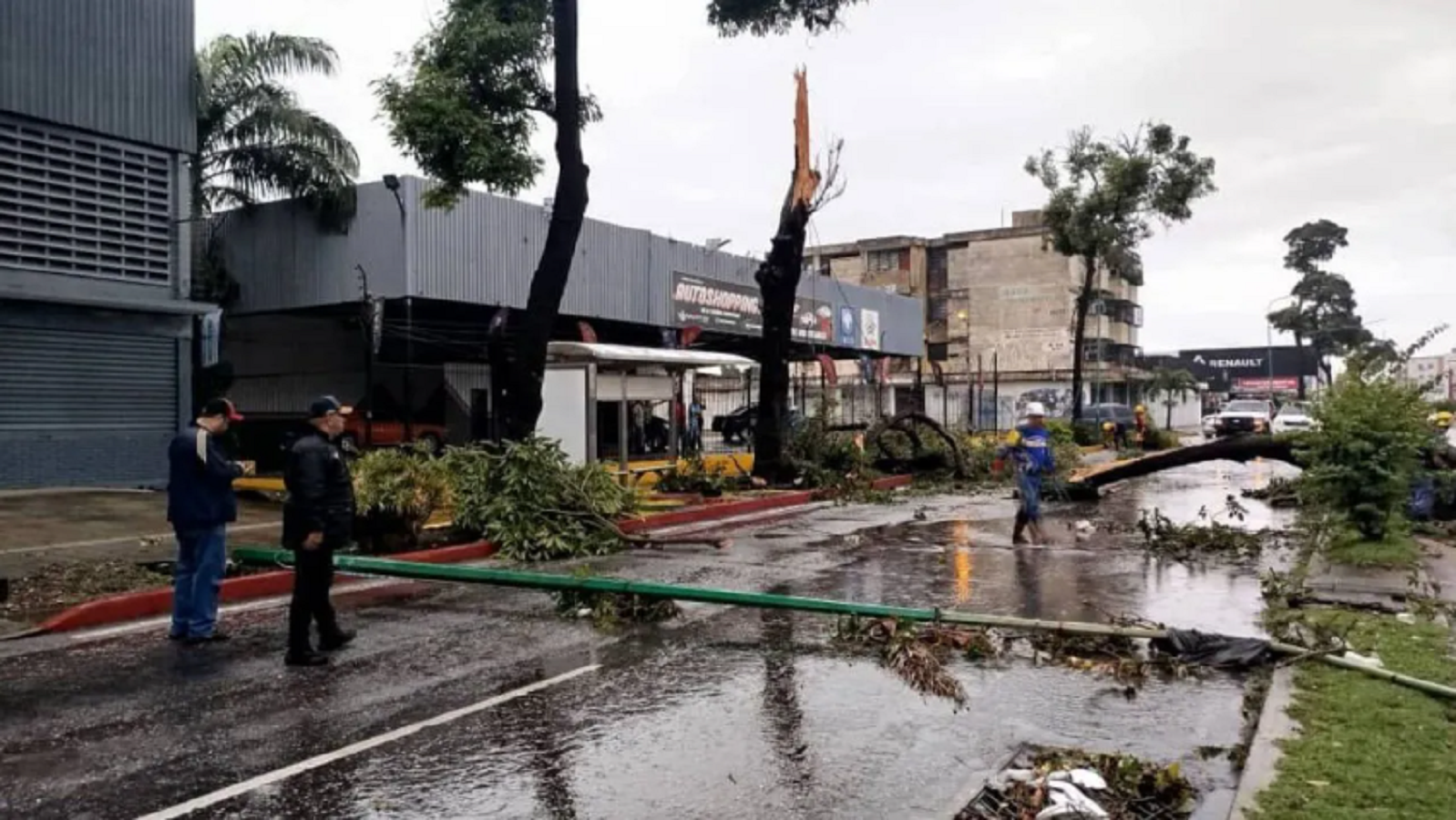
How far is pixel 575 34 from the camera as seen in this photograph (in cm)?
1564

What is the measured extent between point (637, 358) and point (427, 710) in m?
12.8

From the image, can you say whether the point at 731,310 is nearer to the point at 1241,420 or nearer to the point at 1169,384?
the point at 1241,420

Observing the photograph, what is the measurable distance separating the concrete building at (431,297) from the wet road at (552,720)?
40.1 feet

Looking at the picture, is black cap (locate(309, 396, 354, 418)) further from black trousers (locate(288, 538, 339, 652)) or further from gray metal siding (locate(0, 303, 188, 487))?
gray metal siding (locate(0, 303, 188, 487))

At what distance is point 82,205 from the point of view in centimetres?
1795

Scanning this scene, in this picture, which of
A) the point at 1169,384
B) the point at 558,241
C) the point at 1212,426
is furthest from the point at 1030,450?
the point at 1169,384

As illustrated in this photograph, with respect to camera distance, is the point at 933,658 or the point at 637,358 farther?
the point at 637,358

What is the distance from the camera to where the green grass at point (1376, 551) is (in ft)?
36.8

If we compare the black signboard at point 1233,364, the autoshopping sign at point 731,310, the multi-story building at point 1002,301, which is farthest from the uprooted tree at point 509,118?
the black signboard at point 1233,364

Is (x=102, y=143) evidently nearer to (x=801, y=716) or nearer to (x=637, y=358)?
(x=637, y=358)

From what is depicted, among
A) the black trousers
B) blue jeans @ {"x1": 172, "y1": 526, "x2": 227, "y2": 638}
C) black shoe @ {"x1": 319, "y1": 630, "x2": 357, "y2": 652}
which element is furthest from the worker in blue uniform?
blue jeans @ {"x1": 172, "y1": 526, "x2": 227, "y2": 638}

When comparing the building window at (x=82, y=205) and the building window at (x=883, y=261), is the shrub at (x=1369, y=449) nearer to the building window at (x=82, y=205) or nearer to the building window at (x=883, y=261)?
the building window at (x=82, y=205)

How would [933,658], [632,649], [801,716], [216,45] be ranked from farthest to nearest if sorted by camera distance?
[216,45]
[632,649]
[933,658]
[801,716]

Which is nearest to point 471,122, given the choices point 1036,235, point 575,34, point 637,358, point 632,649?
point 575,34
